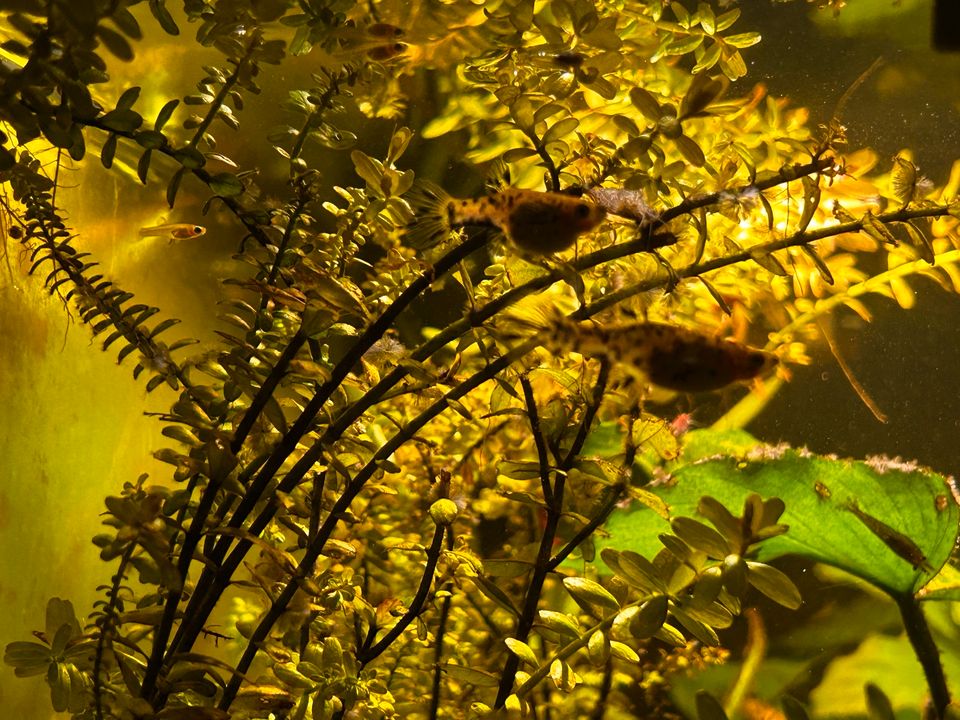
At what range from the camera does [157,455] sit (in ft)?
2.06

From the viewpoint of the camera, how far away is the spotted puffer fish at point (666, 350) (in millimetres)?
532

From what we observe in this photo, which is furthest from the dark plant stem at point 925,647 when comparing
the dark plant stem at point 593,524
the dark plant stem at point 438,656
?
the dark plant stem at point 593,524

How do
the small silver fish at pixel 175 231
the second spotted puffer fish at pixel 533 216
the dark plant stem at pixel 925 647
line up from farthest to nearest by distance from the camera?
the dark plant stem at pixel 925 647 → the small silver fish at pixel 175 231 → the second spotted puffer fish at pixel 533 216

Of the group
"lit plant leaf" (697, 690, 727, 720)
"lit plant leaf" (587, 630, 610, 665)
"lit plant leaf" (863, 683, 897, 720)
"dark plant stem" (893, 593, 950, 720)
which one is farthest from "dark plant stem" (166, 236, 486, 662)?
"dark plant stem" (893, 593, 950, 720)

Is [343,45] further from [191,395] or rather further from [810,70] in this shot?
[810,70]

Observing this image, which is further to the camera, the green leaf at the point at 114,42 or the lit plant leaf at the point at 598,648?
the lit plant leaf at the point at 598,648

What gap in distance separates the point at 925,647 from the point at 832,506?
245 mm

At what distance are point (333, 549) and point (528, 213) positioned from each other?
1.34 ft

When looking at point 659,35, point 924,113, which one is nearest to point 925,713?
point 924,113

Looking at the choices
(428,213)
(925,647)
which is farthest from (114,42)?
(925,647)

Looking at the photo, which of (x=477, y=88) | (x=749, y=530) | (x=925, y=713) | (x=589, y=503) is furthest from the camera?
(x=925, y=713)

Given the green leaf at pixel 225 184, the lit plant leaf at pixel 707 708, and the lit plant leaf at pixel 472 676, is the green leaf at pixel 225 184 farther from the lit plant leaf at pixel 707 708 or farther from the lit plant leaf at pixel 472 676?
the lit plant leaf at pixel 707 708

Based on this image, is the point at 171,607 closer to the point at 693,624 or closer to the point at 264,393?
the point at 264,393

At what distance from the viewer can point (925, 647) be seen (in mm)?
1269
